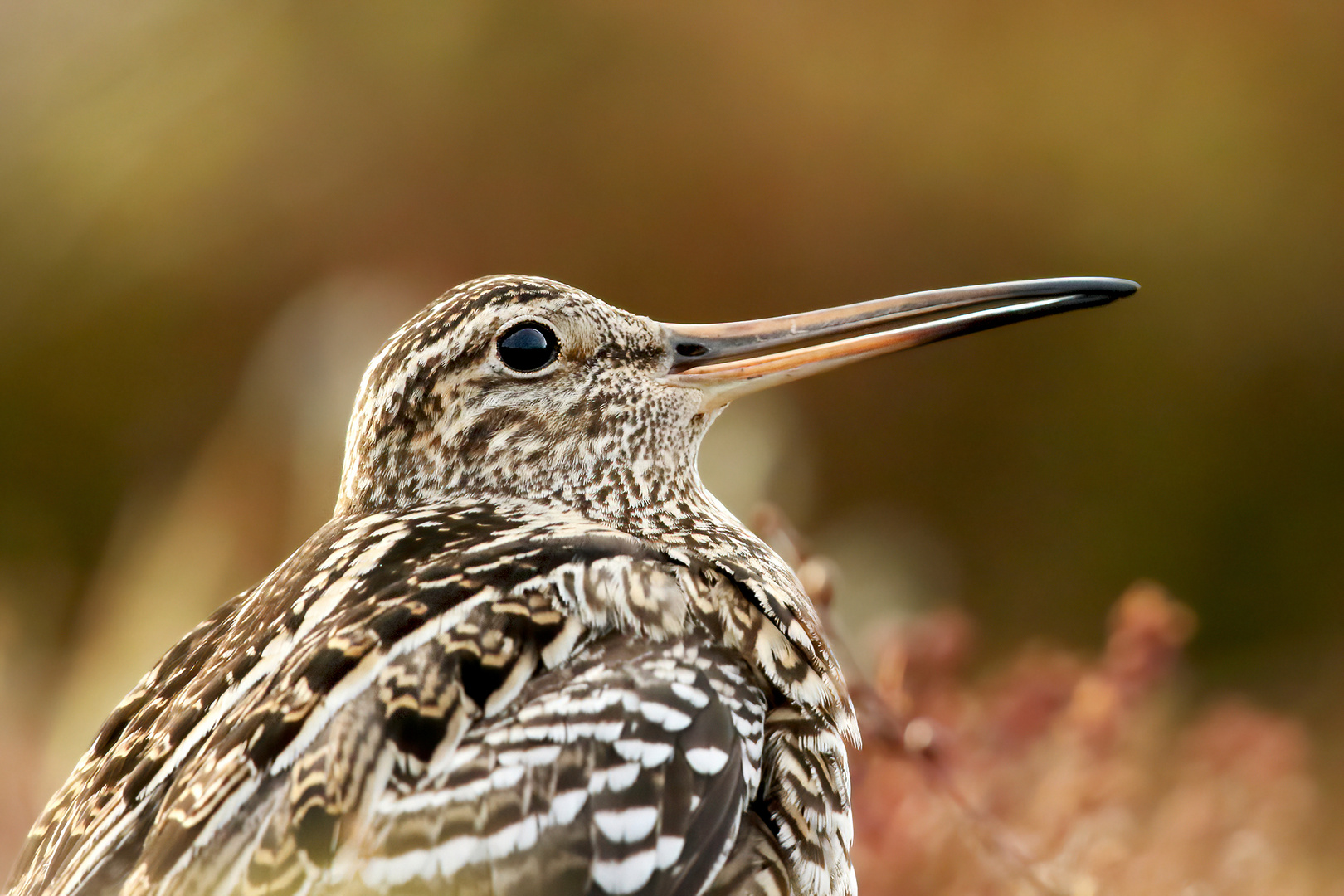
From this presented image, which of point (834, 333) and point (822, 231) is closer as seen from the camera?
point (834, 333)

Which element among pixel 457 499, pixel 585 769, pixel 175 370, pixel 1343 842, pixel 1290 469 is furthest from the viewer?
pixel 175 370

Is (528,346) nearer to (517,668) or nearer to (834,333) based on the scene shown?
(834,333)

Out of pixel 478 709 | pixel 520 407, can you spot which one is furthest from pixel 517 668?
pixel 520 407

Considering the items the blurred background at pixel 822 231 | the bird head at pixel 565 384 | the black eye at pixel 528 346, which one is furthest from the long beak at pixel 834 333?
the blurred background at pixel 822 231

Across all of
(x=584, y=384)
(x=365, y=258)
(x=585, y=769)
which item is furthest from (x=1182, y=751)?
(x=365, y=258)

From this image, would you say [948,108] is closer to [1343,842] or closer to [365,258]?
[365,258]

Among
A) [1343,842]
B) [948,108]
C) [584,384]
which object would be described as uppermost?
[948,108]

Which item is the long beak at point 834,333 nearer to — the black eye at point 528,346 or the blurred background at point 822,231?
the black eye at point 528,346
